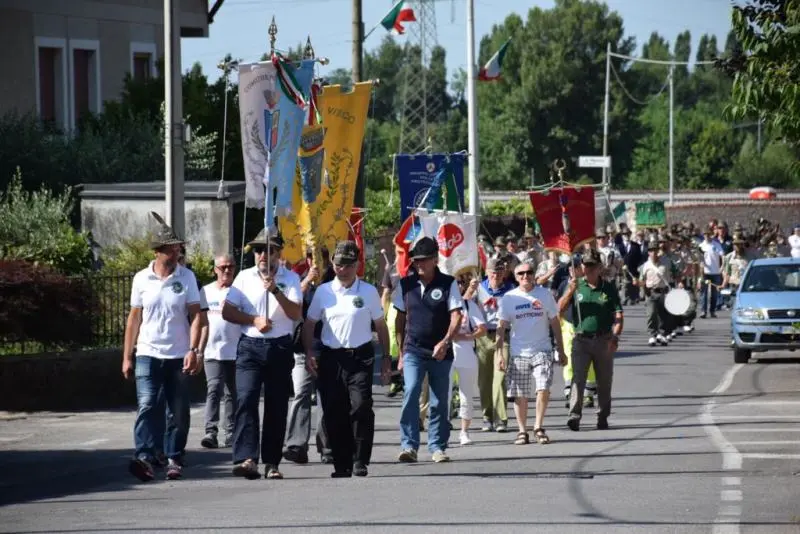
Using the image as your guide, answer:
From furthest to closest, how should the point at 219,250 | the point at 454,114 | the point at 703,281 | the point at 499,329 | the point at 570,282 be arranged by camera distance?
the point at 454,114 → the point at 703,281 → the point at 219,250 → the point at 570,282 → the point at 499,329

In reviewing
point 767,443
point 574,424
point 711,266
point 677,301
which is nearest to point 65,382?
point 574,424

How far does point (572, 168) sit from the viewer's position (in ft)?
341

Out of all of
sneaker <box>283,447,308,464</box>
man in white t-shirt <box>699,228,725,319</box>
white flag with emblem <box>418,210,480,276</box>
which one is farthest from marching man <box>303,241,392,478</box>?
man in white t-shirt <box>699,228,725,319</box>

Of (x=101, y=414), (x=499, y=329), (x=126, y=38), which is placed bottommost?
(x=101, y=414)

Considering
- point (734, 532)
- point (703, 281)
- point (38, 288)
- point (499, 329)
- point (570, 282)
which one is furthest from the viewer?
point (703, 281)

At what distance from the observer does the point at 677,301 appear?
28.4 meters

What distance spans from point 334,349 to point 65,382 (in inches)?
268

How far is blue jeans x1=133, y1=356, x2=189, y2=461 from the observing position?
1244 centimetres

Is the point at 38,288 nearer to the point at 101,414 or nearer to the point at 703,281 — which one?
the point at 101,414

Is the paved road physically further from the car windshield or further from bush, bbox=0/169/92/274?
the car windshield

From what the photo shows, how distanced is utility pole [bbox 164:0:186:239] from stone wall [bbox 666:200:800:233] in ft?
187

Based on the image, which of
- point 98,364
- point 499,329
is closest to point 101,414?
point 98,364

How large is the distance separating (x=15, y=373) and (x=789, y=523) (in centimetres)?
1040

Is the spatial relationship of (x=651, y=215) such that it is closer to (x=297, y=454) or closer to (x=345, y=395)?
(x=297, y=454)
